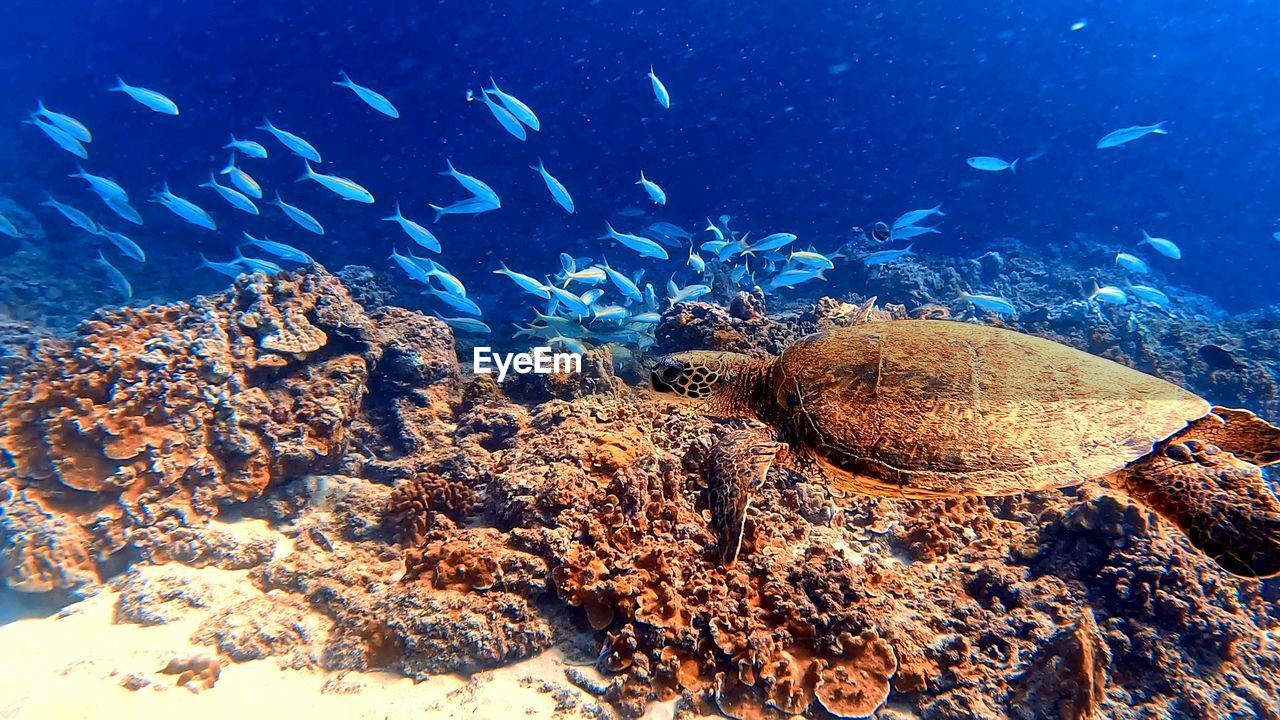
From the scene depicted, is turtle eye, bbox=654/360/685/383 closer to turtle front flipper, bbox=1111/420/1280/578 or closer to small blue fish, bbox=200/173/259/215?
turtle front flipper, bbox=1111/420/1280/578

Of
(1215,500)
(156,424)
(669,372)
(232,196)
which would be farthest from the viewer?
(232,196)

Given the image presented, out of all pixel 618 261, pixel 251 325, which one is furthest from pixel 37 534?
pixel 618 261

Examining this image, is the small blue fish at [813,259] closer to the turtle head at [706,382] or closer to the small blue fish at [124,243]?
the turtle head at [706,382]

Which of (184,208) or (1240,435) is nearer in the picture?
(1240,435)

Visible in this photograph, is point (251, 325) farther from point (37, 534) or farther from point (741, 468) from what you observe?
point (741, 468)

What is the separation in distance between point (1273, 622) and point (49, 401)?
31.5ft

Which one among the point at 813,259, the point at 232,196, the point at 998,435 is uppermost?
the point at 232,196

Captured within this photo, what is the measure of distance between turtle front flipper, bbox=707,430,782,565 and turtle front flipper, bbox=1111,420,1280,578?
1923 mm

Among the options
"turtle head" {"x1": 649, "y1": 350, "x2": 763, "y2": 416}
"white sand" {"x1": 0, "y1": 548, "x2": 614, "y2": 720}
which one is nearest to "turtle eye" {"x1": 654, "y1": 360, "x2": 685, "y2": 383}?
"turtle head" {"x1": 649, "y1": 350, "x2": 763, "y2": 416}

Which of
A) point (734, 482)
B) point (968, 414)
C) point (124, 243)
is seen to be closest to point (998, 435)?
point (968, 414)

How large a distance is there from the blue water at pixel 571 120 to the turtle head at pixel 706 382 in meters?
11.1

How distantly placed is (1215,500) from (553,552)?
11.5 feet

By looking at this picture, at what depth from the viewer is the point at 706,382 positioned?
3.49m

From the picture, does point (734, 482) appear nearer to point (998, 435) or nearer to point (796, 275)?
point (998, 435)
